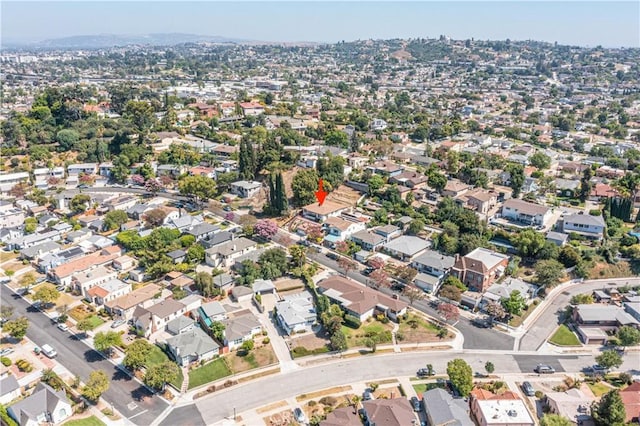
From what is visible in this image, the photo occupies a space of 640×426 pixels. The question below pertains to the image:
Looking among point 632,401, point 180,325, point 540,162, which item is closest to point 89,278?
point 180,325

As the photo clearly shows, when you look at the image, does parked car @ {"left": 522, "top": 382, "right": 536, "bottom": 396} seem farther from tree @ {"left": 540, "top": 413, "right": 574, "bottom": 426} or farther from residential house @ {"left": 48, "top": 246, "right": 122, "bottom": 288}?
residential house @ {"left": 48, "top": 246, "right": 122, "bottom": 288}

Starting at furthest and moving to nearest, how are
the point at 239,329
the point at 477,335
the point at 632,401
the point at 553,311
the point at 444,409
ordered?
the point at 553,311 < the point at 477,335 < the point at 239,329 < the point at 632,401 < the point at 444,409

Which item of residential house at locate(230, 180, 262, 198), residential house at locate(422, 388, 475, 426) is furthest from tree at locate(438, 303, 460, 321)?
residential house at locate(230, 180, 262, 198)

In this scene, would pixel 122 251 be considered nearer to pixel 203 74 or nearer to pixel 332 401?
pixel 332 401

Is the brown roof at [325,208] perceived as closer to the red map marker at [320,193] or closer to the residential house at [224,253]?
the red map marker at [320,193]

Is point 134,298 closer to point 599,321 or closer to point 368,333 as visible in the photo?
point 368,333

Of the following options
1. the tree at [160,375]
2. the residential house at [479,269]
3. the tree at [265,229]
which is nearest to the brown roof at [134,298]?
the tree at [160,375]
